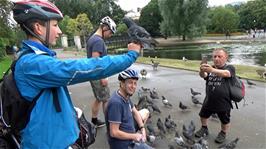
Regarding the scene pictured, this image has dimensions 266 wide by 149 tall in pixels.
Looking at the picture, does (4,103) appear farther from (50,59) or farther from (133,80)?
(133,80)

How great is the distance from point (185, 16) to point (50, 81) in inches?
2368

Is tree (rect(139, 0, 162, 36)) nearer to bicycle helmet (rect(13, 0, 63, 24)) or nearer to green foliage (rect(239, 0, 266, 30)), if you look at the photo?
green foliage (rect(239, 0, 266, 30))

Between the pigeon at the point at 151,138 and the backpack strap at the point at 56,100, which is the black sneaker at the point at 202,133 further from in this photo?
the backpack strap at the point at 56,100

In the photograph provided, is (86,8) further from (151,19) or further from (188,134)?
(188,134)

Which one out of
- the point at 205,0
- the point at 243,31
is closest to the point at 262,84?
the point at 205,0

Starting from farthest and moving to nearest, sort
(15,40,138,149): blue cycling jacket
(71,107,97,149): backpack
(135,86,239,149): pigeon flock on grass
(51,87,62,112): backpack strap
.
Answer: (135,86,239,149): pigeon flock on grass < (71,107,97,149): backpack < (51,87,62,112): backpack strap < (15,40,138,149): blue cycling jacket

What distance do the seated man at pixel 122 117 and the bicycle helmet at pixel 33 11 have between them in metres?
1.73

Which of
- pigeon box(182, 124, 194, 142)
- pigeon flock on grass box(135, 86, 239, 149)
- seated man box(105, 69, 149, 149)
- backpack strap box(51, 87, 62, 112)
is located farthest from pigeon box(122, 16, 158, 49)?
pigeon box(182, 124, 194, 142)

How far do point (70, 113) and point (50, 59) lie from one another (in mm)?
461

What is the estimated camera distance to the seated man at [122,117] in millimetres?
4023

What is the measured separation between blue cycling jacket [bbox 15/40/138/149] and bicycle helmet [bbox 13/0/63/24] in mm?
178

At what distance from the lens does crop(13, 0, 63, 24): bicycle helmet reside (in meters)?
2.46

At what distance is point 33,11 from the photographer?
2.46 meters

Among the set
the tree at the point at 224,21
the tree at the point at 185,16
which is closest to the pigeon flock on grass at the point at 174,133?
the tree at the point at 185,16
